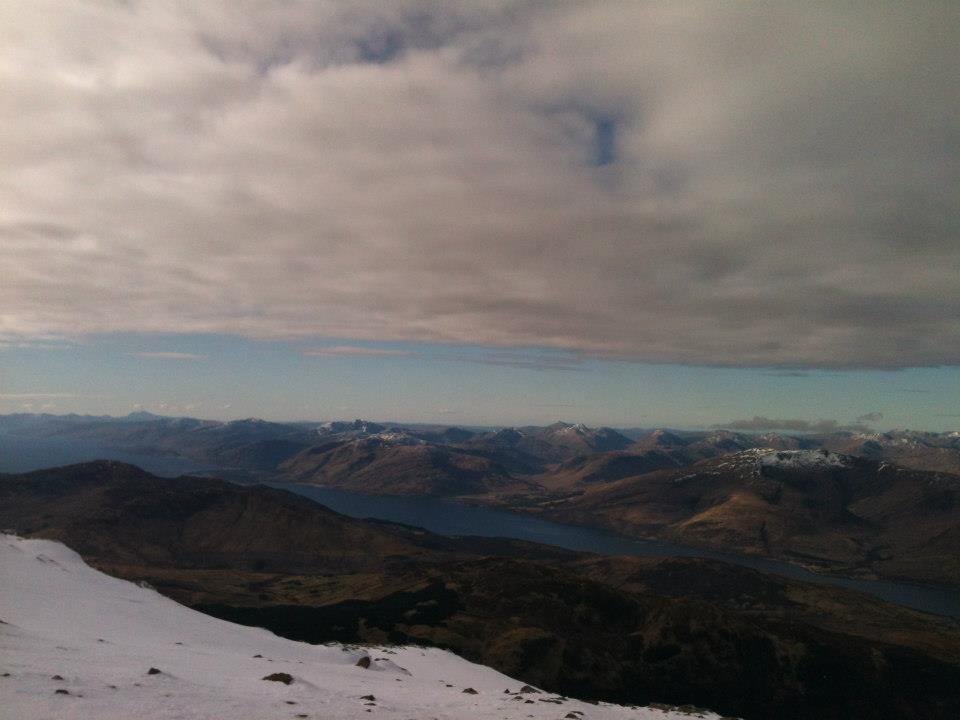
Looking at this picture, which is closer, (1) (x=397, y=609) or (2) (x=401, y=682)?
(2) (x=401, y=682)

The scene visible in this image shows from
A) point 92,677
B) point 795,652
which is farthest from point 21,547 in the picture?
point 795,652

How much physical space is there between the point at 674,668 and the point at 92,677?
13019 cm

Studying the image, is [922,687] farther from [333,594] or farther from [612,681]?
[333,594]

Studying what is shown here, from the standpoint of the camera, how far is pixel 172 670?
34.1m

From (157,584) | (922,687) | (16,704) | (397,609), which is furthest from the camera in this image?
(157,584)

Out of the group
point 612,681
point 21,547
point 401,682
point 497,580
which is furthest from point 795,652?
point 21,547

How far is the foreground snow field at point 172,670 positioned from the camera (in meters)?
25.8

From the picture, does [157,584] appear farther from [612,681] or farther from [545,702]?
[545,702]

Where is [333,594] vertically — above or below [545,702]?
below

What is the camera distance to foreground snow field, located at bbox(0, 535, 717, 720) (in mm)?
25822

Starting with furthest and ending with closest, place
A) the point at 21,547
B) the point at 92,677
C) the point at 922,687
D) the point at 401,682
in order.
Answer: the point at 922,687 → the point at 21,547 → the point at 401,682 → the point at 92,677

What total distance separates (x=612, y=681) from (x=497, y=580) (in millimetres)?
74386

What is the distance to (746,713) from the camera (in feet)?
365

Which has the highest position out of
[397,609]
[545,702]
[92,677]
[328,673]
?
[92,677]
